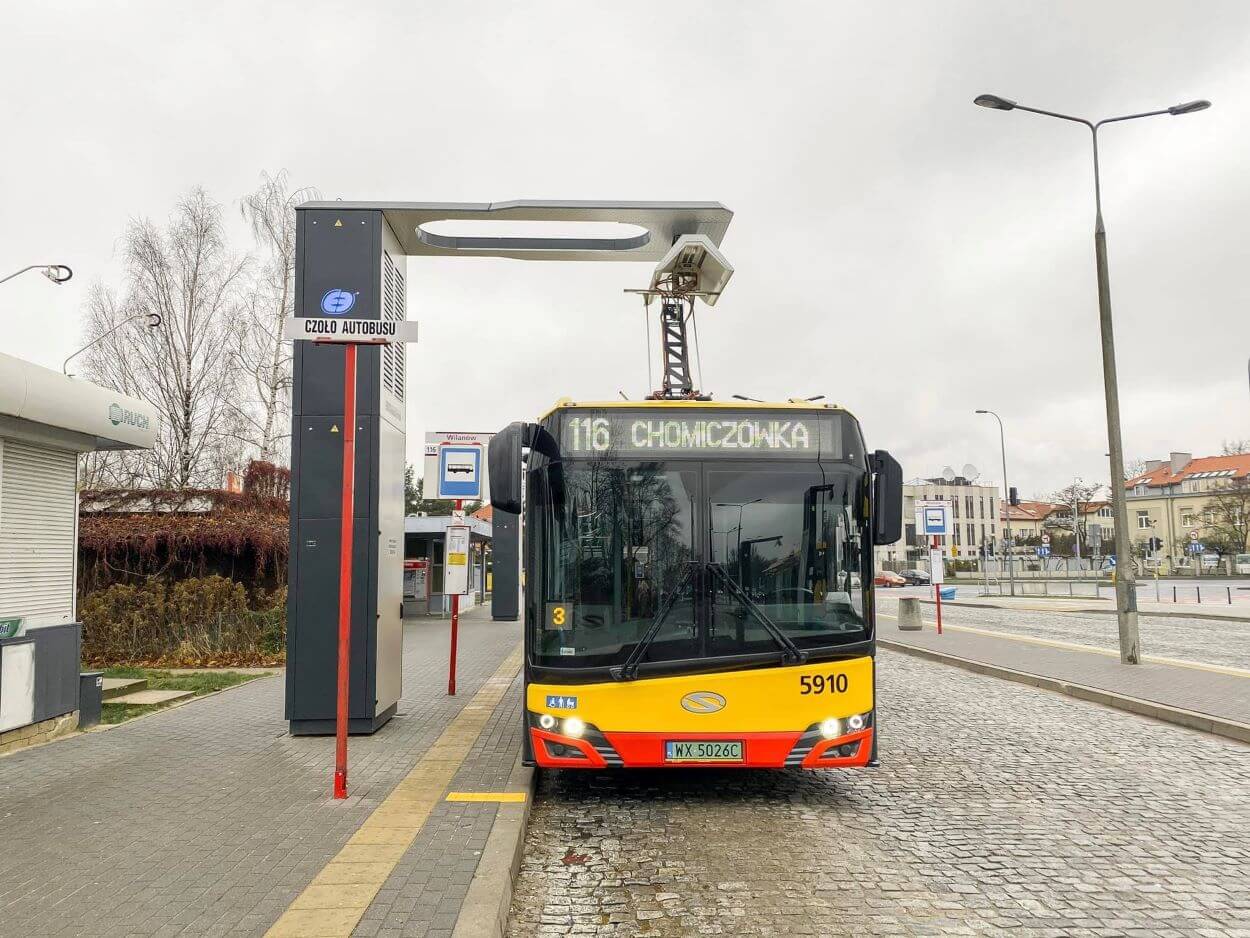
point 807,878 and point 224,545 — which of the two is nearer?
point 807,878

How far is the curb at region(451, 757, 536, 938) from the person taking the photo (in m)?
3.79

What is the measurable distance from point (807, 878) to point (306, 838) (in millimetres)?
2760

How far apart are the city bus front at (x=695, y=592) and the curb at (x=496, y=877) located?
0.75 meters

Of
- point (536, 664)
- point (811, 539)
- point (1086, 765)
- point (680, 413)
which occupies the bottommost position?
point (1086, 765)

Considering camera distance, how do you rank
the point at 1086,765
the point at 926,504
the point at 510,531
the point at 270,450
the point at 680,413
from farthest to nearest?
the point at 270,450
the point at 510,531
the point at 926,504
the point at 1086,765
the point at 680,413

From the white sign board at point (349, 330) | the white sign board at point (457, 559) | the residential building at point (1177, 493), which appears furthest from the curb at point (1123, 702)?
the residential building at point (1177, 493)

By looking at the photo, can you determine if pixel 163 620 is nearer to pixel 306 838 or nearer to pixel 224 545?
pixel 224 545

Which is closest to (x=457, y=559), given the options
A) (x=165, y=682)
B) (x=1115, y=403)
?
(x=165, y=682)

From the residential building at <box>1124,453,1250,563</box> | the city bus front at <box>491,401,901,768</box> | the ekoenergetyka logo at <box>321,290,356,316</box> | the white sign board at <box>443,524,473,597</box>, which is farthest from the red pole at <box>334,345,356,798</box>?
the residential building at <box>1124,453,1250,563</box>

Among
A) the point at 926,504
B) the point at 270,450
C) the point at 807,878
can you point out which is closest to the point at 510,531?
the point at 270,450

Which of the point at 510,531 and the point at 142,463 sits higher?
the point at 142,463

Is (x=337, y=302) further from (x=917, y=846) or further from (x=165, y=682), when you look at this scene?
(x=165, y=682)

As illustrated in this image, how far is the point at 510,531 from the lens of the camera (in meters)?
26.4

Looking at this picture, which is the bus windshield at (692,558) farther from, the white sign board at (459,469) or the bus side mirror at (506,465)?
the white sign board at (459,469)
